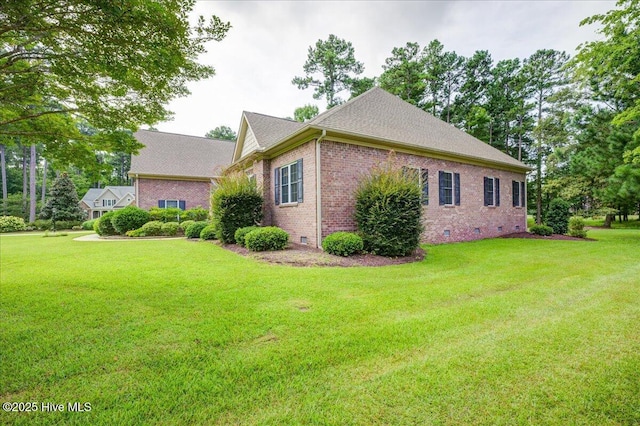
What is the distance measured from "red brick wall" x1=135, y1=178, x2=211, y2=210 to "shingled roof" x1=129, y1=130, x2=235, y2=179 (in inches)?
22.5

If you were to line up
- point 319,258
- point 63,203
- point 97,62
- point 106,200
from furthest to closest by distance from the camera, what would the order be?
point 106,200, point 63,203, point 319,258, point 97,62

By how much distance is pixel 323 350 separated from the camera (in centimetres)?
269

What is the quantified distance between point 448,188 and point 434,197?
100 centimetres

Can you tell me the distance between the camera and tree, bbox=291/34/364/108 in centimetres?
2789

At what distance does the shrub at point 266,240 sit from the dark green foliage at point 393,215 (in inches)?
111

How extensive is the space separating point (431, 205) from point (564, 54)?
977 inches

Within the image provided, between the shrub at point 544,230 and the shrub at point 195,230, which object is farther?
the shrub at point 544,230

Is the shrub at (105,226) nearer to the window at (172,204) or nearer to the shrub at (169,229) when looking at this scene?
the shrub at (169,229)

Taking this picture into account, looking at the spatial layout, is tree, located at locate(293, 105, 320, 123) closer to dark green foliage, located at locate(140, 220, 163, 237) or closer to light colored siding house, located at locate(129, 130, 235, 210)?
light colored siding house, located at locate(129, 130, 235, 210)

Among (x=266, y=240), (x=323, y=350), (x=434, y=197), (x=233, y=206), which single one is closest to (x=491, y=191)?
(x=434, y=197)

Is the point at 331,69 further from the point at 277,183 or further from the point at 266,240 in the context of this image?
the point at 266,240

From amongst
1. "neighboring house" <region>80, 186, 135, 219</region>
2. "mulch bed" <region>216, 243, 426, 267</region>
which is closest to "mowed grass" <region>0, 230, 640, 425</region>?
"mulch bed" <region>216, 243, 426, 267</region>

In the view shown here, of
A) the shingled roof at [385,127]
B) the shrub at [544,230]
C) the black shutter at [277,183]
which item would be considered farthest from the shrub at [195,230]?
the shrub at [544,230]

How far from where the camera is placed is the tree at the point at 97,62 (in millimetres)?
Answer: 3480
